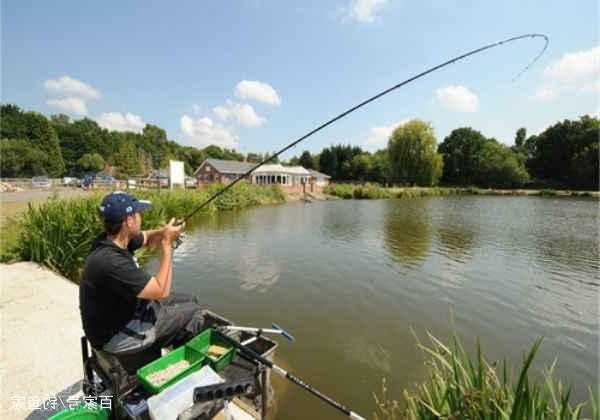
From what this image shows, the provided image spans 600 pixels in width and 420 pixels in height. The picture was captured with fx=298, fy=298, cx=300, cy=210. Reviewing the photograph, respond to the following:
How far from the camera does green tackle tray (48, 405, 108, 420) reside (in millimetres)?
1972

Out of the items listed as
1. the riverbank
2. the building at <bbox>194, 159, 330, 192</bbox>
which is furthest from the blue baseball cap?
the building at <bbox>194, 159, 330, 192</bbox>

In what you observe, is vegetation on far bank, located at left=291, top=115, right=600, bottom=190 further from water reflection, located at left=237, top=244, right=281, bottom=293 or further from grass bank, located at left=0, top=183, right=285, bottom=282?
grass bank, located at left=0, top=183, right=285, bottom=282

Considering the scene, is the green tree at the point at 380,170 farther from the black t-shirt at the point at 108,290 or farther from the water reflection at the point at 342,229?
the black t-shirt at the point at 108,290

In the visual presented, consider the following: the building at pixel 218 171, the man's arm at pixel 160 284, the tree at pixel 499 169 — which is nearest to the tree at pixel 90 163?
the building at pixel 218 171

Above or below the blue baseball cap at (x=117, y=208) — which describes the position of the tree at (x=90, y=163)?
above

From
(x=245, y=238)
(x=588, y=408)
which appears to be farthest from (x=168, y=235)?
(x=245, y=238)

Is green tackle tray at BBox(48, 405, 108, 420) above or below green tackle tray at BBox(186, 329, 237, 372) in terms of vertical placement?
below

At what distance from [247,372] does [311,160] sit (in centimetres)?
7675

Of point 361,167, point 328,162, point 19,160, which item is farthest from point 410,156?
point 19,160

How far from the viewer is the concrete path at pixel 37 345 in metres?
2.81

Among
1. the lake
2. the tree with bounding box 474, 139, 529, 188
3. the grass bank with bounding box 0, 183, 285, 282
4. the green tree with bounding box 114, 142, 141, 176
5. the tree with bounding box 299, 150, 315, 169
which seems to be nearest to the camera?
the lake

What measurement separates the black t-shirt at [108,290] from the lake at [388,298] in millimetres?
2331

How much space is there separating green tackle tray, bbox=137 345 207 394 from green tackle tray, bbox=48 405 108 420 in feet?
1.06

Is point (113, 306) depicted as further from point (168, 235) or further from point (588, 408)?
point (588, 408)
